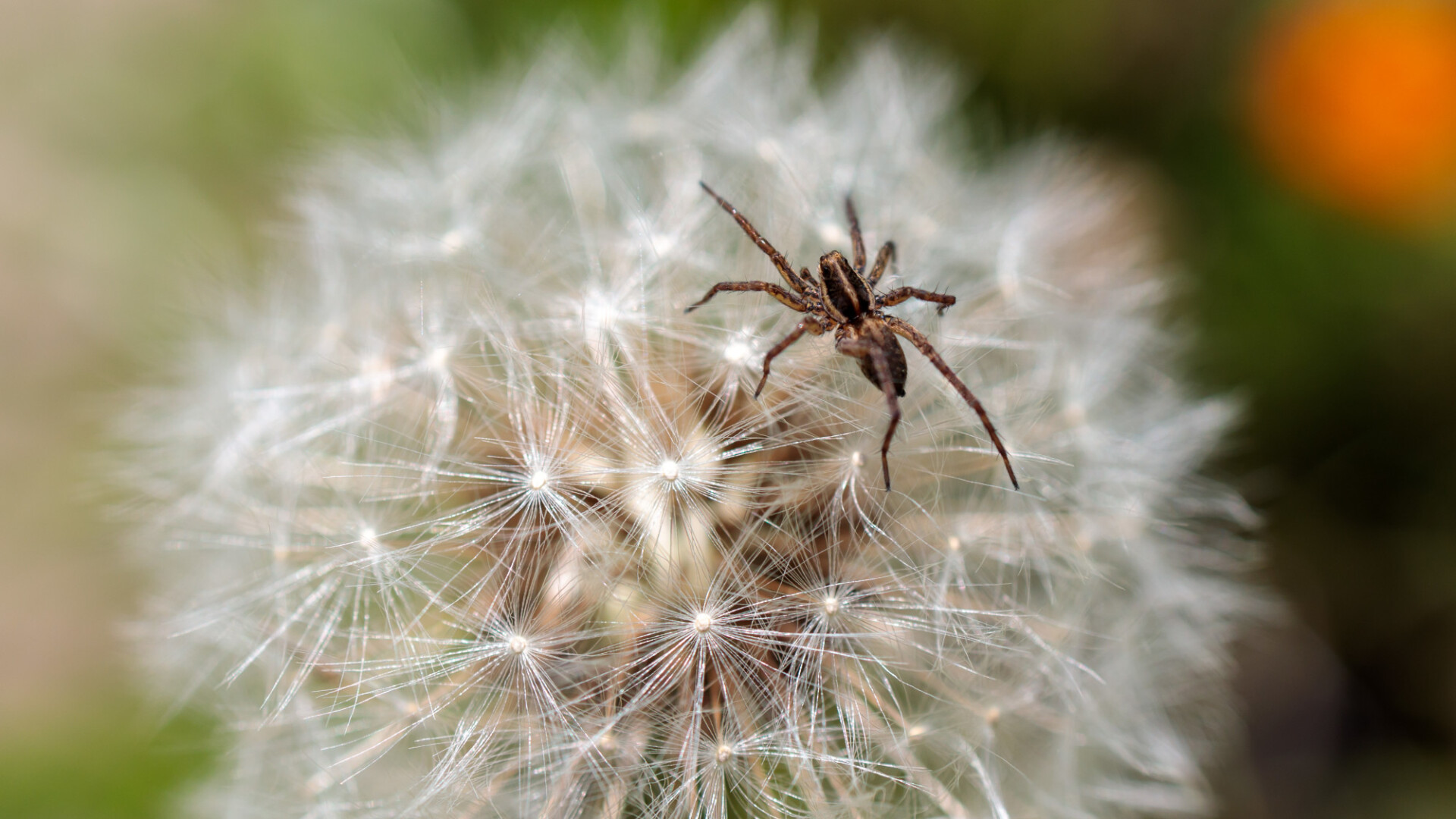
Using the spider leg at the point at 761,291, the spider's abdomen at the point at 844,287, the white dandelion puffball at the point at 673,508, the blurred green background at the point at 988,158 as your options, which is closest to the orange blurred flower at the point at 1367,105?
the blurred green background at the point at 988,158

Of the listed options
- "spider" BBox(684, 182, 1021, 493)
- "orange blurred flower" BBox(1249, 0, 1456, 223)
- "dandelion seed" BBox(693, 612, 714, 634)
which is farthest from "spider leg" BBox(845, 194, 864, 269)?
"orange blurred flower" BBox(1249, 0, 1456, 223)

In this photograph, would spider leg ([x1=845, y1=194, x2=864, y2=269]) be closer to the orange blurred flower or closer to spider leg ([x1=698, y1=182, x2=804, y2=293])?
spider leg ([x1=698, y1=182, x2=804, y2=293])

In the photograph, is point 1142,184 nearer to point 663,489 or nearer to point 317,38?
point 663,489

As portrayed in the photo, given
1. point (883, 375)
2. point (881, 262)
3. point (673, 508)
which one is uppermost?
point (881, 262)

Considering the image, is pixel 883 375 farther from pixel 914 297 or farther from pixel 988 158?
pixel 988 158

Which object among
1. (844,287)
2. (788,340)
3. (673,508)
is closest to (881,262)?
(844,287)

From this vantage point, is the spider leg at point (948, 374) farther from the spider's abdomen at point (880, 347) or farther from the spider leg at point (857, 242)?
the spider leg at point (857, 242)
